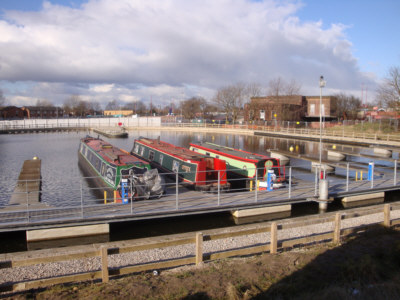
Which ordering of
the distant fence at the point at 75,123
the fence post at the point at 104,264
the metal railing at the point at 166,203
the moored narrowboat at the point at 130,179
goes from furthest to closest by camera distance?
the distant fence at the point at 75,123 → the moored narrowboat at the point at 130,179 → the metal railing at the point at 166,203 → the fence post at the point at 104,264

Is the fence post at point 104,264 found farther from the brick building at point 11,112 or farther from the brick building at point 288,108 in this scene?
the brick building at point 11,112

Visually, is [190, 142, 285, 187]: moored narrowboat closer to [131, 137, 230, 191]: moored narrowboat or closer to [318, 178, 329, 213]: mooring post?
[131, 137, 230, 191]: moored narrowboat

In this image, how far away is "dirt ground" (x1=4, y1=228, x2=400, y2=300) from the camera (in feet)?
21.1

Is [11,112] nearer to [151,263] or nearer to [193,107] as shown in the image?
[193,107]

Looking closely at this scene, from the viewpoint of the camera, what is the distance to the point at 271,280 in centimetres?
715

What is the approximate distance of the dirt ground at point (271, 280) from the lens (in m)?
6.42

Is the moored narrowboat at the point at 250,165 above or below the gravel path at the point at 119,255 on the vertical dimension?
above

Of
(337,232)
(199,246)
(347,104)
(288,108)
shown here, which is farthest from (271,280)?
(347,104)

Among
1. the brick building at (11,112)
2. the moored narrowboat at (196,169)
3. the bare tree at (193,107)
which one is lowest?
the moored narrowboat at (196,169)

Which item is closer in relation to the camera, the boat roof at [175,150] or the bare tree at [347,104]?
the boat roof at [175,150]

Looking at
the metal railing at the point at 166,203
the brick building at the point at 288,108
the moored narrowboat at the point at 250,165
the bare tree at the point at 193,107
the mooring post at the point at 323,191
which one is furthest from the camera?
the bare tree at the point at 193,107

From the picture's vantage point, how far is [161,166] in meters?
20.7

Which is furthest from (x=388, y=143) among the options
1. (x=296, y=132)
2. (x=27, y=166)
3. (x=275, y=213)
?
(x=27, y=166)

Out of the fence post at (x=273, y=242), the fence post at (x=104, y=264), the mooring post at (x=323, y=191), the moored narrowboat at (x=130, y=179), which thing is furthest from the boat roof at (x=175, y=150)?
the fence post at (x=104, y=264)
